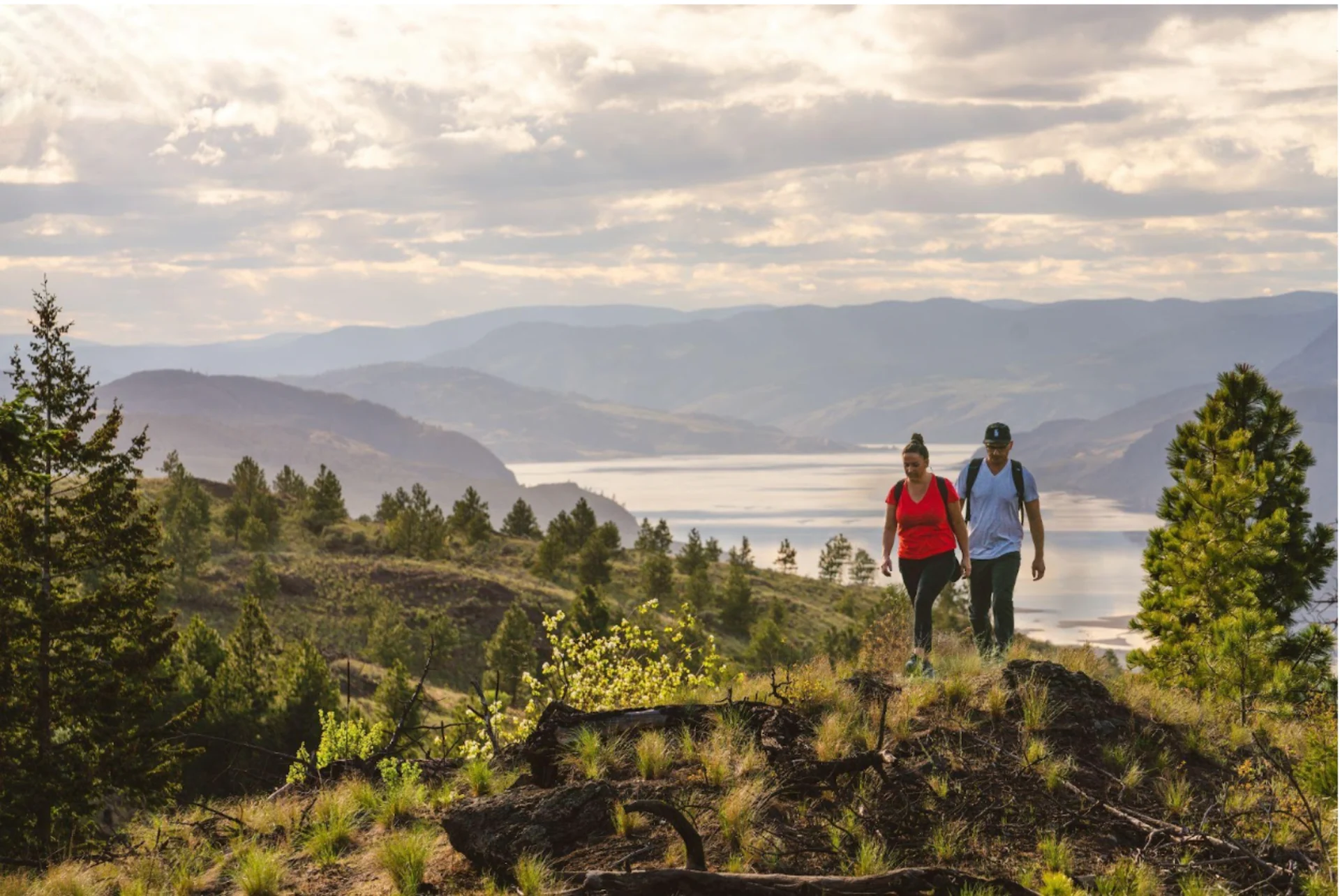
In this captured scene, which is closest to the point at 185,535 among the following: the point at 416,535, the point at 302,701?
the point at 416,535

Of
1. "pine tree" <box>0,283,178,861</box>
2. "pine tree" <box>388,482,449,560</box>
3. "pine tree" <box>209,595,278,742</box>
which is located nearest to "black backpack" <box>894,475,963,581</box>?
"pine tree" <box>0,283,178,861</box>

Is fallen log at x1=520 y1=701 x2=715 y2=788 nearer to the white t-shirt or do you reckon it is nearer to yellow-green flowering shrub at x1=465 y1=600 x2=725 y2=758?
yellow-green flowering shrub at x1=465 y1=600 x2=725 y2=758

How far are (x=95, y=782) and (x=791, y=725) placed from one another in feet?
61.8

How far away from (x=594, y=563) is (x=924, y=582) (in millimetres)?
61003

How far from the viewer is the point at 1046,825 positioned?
8039 mm

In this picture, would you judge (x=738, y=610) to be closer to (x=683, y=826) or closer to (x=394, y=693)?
(x=394, y=693)

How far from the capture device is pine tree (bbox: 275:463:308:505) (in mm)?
90938

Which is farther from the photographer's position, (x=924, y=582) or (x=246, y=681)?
(x=246, y=681)

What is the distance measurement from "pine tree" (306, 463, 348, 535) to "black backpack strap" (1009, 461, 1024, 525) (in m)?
73.3

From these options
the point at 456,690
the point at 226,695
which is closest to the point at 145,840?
the point at 226,695

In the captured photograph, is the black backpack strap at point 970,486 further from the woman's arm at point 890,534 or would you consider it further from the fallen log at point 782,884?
the fallen log at point 782,884

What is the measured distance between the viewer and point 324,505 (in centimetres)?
8319

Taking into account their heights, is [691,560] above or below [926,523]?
below

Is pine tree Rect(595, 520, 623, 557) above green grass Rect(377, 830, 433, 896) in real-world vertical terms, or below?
below
